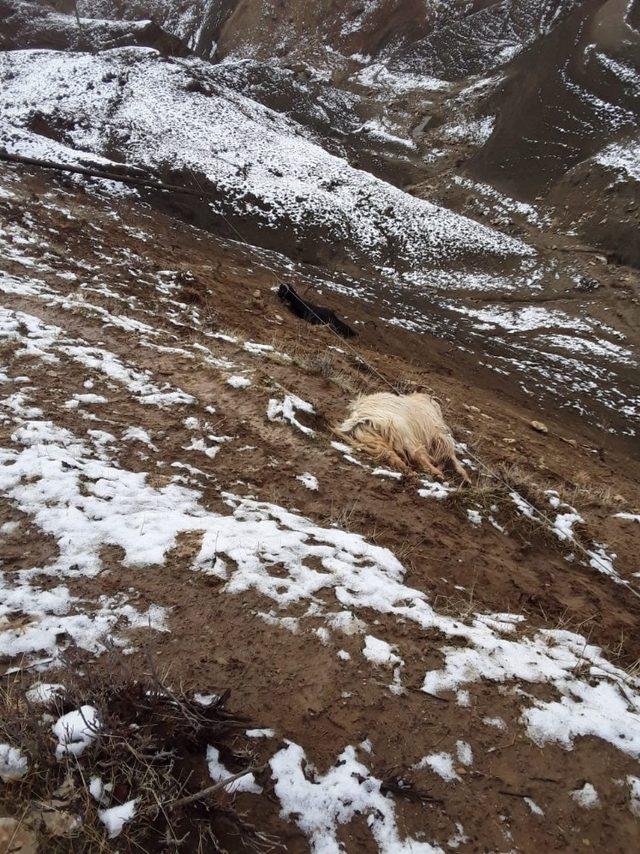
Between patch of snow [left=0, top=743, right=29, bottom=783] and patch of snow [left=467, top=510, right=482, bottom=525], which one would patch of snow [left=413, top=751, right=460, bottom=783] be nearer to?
patch of snow [left=0, top=743, right=29, bottom=783]

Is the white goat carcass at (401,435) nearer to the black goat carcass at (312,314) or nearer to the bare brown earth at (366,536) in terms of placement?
the bare brown earth at (366,536)

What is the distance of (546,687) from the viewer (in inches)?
92.6

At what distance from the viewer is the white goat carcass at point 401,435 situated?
14.7 feet

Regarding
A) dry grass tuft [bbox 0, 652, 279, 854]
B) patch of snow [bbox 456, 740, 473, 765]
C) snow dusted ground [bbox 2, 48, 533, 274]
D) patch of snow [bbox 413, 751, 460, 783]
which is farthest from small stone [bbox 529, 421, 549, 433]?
snow dusted ground [bbox 2, 48, 533, 274]

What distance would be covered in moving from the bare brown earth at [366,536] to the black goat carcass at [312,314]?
1.66ft

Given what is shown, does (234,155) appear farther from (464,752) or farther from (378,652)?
(464,752)

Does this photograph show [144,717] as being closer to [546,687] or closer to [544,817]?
[544,817]

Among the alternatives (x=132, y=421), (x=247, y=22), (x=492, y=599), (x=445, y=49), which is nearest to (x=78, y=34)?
(x=247, y=22)

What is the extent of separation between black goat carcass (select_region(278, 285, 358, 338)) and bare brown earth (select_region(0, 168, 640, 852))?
507 mm

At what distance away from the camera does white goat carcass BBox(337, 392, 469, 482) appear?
449 cm

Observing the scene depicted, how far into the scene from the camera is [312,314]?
8.58 metres

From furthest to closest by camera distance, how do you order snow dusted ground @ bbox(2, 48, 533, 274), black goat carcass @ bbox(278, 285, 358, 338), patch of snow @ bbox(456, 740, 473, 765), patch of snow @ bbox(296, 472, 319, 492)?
snow dusted ground @ bbox(2, 48, 533, 274) → black goat carcass @ bbox(278, 285, 358, 338) → patch of snow @ bbox(296, 472, 319, 492) → patch of snow @ bbox(456, 740, 473, 765)

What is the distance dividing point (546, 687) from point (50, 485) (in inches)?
120

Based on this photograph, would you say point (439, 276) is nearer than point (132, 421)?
No
